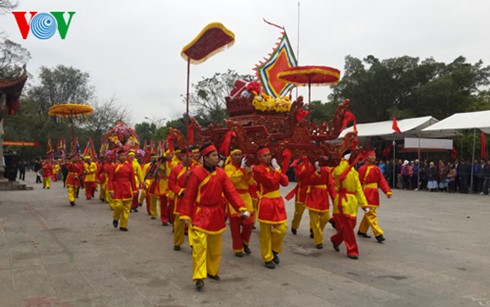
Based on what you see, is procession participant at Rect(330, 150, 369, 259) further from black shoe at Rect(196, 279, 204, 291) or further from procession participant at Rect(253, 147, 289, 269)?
black shoe at Rect(196, 279, 204, 291)

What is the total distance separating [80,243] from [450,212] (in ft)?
31.0

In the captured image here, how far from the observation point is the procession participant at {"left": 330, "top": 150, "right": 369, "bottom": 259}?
609 centimetres

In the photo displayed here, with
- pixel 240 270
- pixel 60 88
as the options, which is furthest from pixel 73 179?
pixel 60 88

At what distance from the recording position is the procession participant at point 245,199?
619 centimetres

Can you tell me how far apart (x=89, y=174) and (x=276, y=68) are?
26.3 feet

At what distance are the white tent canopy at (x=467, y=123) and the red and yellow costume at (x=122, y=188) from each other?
45.1 feet

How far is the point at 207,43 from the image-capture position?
6957mm

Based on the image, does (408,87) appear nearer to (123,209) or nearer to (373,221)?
(373,221)

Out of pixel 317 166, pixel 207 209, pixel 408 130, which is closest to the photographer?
pixel 207 209

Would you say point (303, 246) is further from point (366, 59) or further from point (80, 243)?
point (366, 59)

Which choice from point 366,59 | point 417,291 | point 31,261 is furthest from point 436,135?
point 31,261

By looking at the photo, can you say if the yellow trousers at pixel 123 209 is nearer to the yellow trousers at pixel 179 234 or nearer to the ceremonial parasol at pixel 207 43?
the yellow trousers at pixel 179 234

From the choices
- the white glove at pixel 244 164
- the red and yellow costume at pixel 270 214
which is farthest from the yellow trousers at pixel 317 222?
the white glove at pixel 244 164

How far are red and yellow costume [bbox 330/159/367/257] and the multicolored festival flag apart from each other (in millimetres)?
3467
